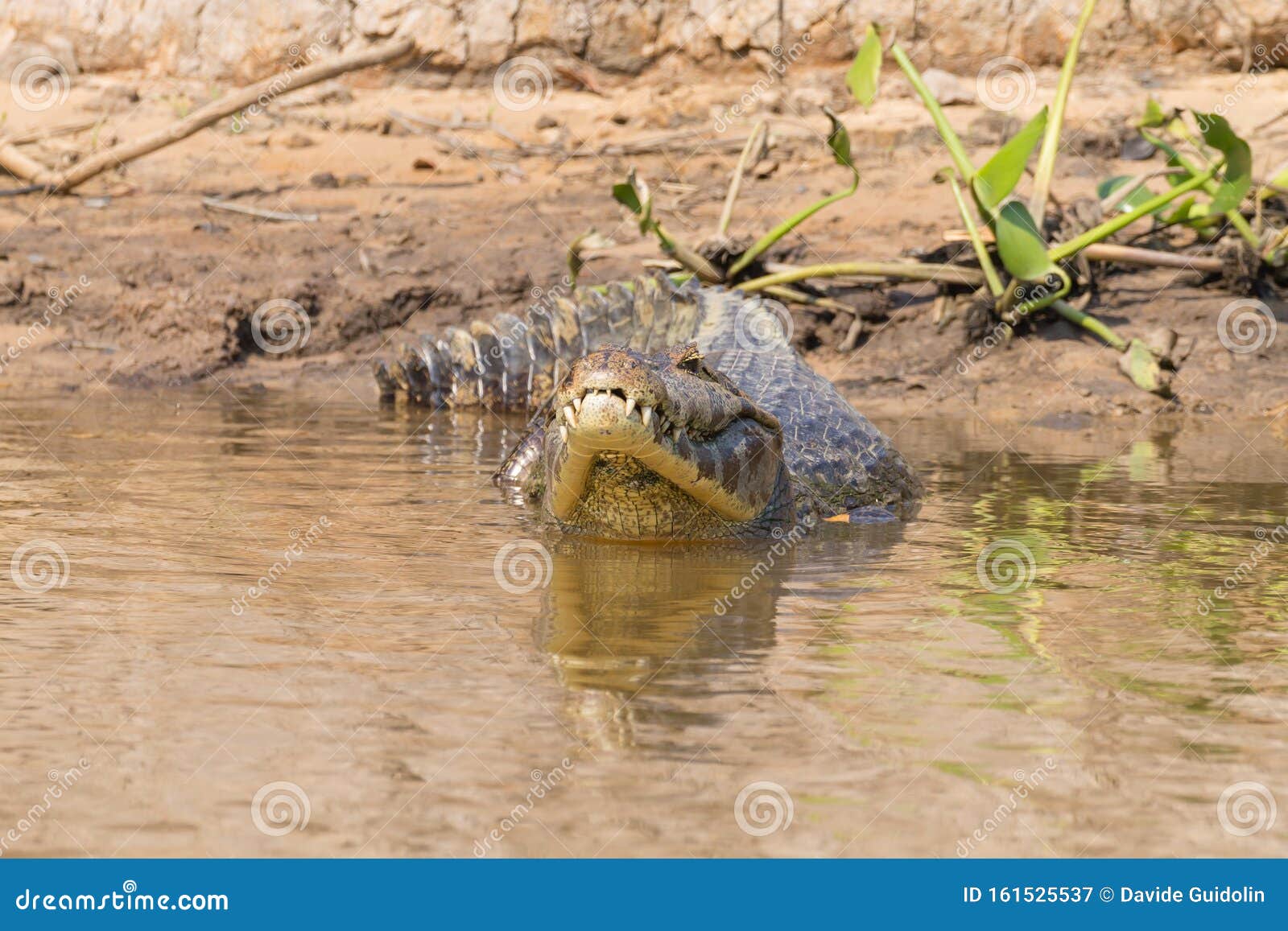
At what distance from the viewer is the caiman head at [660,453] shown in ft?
→ 13.6

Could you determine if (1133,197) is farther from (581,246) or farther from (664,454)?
(664,454)

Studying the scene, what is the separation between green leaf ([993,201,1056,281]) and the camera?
7824mm

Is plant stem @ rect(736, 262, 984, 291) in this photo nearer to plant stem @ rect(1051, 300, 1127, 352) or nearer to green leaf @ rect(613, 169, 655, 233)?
plant stem @ rect(1051, 300, 1127, 352)

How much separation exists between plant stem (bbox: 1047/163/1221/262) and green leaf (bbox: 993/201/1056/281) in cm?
11

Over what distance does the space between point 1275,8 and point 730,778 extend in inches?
516

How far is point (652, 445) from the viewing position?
4.35 m

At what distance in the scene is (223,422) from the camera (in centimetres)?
779

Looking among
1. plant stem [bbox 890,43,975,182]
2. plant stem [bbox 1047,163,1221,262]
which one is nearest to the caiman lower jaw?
plant stem [bbox 890,43,975,182]

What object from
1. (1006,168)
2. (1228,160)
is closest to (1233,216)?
(1228,160)

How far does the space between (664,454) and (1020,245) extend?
13.3ft

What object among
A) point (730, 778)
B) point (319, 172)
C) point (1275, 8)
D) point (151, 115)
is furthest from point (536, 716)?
point (1275, 8)

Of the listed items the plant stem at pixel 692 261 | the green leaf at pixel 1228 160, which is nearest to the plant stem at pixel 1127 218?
the green leaf at pixel 1228 160

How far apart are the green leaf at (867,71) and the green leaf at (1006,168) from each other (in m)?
0.88

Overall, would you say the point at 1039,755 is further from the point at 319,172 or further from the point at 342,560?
the point at 319,172
